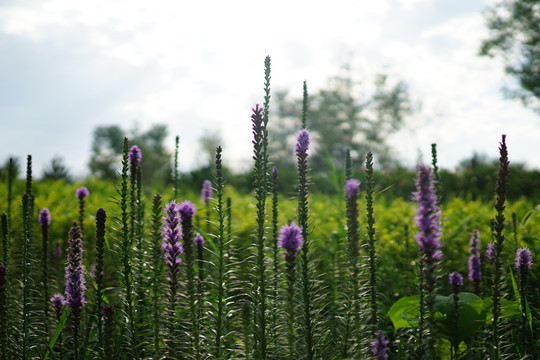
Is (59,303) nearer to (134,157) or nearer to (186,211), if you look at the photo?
(134,157)

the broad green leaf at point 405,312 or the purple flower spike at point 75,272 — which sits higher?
the purple flower spike at point 75,272

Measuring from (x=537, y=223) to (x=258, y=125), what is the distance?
5403mm

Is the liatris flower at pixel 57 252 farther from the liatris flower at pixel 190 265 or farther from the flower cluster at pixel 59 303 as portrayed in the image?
the liatris flower at pixel 190 265

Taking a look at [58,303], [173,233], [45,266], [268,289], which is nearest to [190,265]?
[173,233]

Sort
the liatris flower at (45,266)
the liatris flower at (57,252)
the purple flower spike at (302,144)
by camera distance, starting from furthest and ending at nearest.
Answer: the liatris flower at (57,252), the liatris flower at (45,266), the purple flower spike at (302,144)

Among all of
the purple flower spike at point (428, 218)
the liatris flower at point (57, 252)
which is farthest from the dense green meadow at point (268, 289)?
the liatris flower at point (57, 252)

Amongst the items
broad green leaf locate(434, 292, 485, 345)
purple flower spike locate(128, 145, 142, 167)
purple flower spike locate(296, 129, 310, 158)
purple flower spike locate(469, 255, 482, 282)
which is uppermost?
purple flower spike locate(128, 145, 142, 167)

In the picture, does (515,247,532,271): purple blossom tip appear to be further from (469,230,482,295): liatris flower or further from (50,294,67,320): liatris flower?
(50,294,67,320): liatris flower

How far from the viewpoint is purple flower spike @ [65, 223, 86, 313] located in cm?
272

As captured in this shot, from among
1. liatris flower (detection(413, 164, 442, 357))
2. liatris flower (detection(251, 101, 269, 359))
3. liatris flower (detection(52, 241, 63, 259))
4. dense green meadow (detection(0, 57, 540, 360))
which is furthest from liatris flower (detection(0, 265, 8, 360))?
liatris flower (detection(52, 241, 63, 259))

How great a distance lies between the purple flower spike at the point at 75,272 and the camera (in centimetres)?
272

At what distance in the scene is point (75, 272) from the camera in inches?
109

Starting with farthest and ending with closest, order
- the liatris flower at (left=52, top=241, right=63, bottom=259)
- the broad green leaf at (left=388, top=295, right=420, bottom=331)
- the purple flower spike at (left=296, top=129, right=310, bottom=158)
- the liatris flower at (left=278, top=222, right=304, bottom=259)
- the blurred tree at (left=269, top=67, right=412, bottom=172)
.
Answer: the blurred tree at (left=269, top=67, right=412, bottom=172)
the liatris flower at (left=52, top=241, right=63, bottom=259)
the broad green leaf at (left=388, top=295, right=420, bottom=331)
the purple flower spike at (left=296, top=129, right=310, bottom=158)
the liatris flower at (left=278, top=222, right=304, bottom=259)

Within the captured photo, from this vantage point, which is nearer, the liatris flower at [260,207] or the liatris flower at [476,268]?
the liatris flower at [260,207]
